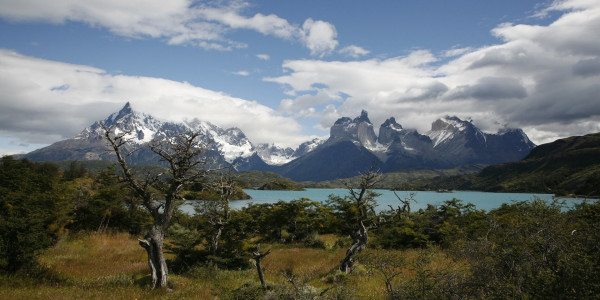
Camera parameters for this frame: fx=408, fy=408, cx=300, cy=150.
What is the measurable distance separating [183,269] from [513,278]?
1781 centimetres

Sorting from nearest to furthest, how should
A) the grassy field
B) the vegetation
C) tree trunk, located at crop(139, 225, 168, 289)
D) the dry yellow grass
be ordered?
the vegetation, the grassy field, tree trunk, located at crop(139, 225, 168, 289), the dry yellow grass

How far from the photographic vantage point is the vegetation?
11.9m

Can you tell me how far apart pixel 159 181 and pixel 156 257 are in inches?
137

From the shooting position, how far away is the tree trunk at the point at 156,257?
59.7 feet

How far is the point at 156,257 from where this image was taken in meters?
18.5

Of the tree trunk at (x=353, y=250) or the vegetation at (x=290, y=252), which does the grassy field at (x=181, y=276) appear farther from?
the tree trunk at (x=353, y=250)

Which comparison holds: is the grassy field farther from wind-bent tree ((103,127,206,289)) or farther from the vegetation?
wind-bent tree ((103,127,206,289))

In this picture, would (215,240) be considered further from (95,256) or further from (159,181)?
(95,256)

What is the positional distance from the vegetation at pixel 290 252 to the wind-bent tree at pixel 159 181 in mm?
1172

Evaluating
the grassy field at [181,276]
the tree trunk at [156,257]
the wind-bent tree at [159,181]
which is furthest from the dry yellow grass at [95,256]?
the wind-bent tree at [159,181]

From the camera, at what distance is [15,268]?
1842cm

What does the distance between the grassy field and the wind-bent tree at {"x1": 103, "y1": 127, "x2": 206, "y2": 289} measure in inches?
51.1

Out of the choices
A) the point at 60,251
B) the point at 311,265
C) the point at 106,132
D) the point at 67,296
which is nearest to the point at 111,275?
the point at 67,296

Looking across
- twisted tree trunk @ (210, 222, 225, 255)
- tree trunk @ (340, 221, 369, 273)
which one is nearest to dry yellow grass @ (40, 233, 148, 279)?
twisted tree trunk @ (210, 222, 225, 255)
